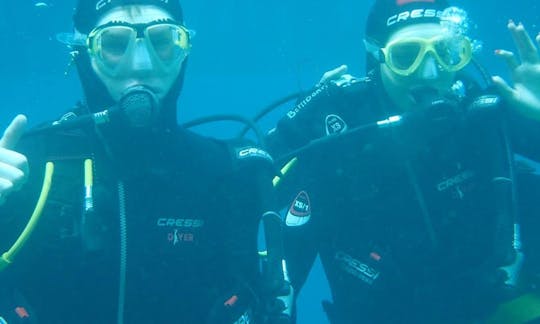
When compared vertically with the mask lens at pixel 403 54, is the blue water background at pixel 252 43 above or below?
above

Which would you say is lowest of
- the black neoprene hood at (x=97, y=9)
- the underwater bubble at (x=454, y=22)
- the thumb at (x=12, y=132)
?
the thumb at (x=12, y=132)

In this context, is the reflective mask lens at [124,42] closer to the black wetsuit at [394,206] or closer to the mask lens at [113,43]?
the mask lens at [113,43]

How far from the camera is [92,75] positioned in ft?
11.3

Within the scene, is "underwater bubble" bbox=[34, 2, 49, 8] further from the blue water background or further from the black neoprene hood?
the black neoprene hood

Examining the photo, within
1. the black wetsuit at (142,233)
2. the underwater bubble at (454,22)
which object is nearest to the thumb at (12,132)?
the black wetsuit at (142,233)

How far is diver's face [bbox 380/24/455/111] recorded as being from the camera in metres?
3.83

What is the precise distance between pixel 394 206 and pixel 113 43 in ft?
7.89

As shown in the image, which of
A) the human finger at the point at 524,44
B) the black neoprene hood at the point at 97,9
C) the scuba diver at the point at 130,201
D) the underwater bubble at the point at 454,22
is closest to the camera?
the scuba diver at the point at 130,201

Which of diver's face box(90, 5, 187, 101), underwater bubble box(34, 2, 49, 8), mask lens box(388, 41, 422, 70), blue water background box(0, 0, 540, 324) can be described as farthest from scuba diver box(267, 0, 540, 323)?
underwater bubble box(34, 2, 49, 8)

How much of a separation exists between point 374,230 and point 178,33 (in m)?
2.13

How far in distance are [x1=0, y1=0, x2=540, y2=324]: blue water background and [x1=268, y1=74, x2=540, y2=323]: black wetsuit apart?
12.4 metres

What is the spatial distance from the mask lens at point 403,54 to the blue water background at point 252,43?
12661 millimetres

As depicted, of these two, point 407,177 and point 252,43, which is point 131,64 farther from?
point 252,43

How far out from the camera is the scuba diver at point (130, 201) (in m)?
2.93
